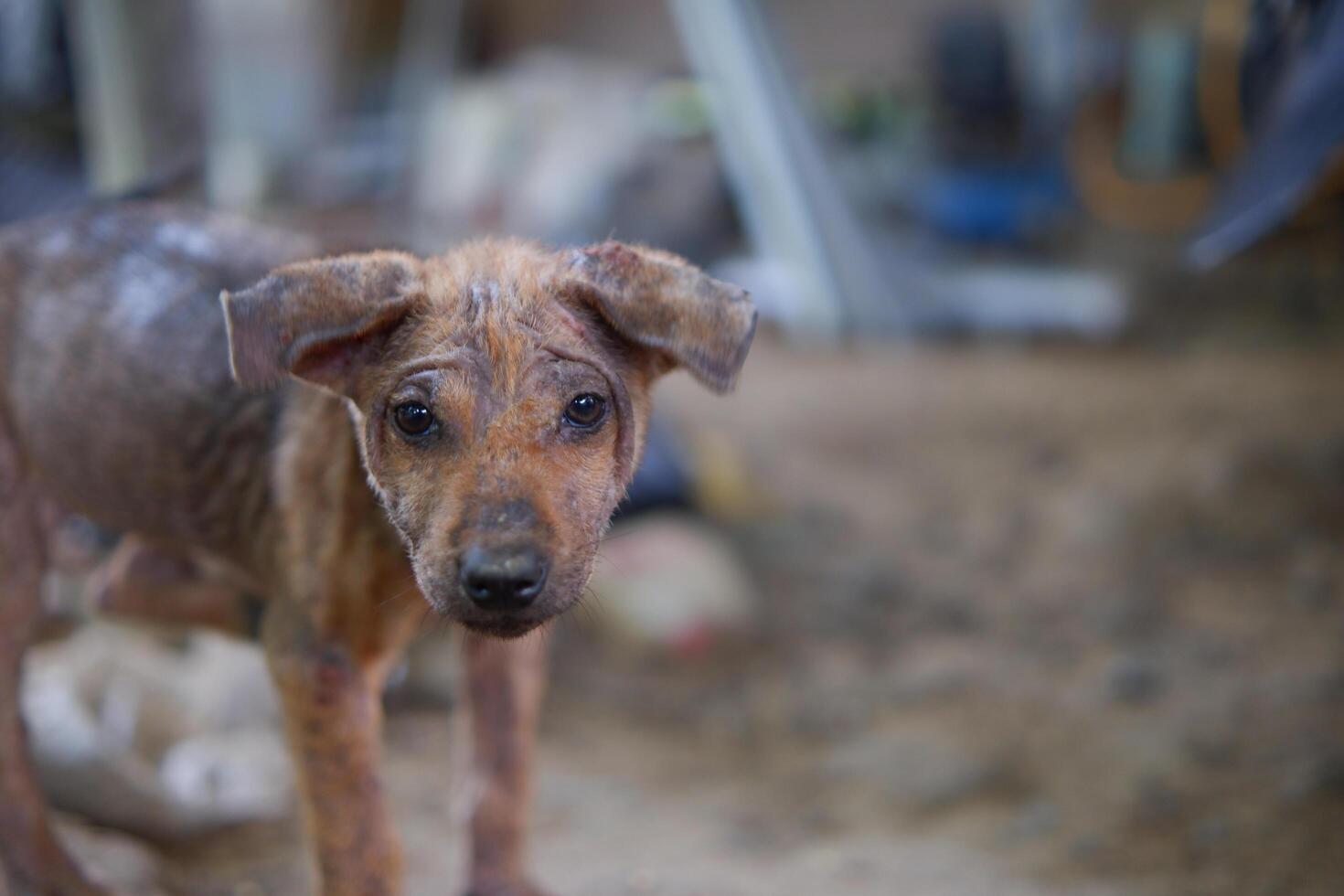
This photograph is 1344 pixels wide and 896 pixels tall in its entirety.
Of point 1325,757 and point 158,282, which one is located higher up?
point 158,282

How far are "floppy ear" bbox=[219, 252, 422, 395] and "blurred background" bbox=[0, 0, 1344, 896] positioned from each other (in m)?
0.89

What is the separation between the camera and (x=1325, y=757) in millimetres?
4387

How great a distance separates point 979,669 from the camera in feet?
18.7

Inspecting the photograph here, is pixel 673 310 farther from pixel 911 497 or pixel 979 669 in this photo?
pixel 911 497

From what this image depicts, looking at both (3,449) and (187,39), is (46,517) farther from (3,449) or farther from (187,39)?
(187,39)

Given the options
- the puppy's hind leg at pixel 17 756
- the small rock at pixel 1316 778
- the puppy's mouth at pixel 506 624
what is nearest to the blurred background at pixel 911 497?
the small rock at pixel 1316 778

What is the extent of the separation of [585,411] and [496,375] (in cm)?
19

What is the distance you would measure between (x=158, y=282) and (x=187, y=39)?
3349mm

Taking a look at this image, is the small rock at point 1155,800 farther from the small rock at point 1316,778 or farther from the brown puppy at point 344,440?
the brown puppy at point 344,440

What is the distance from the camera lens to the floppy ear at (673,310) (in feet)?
7.93

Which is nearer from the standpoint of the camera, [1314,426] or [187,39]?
[187,39]

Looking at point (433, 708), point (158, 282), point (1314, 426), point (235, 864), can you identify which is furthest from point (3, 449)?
point (1314, 426)

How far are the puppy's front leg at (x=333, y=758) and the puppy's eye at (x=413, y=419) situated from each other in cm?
69

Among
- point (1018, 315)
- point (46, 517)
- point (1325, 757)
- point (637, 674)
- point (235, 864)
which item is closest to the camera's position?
point (46, 517)
